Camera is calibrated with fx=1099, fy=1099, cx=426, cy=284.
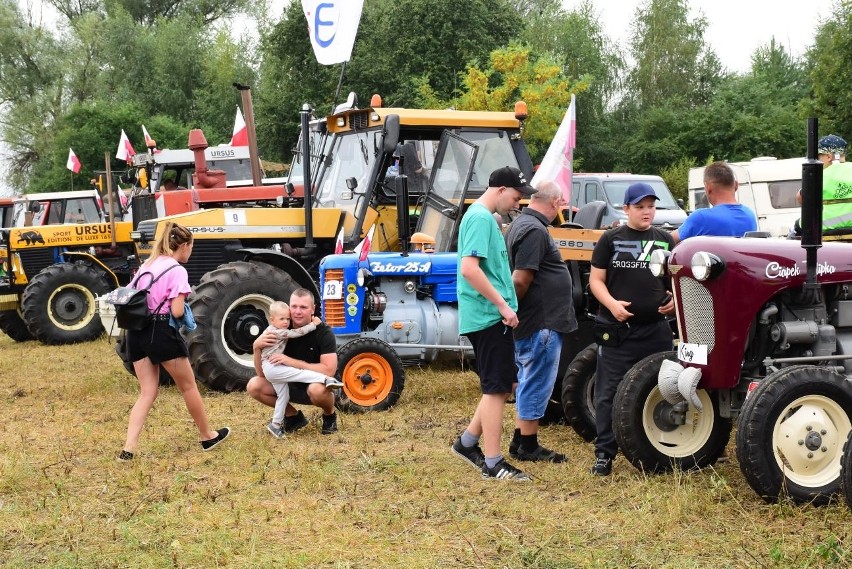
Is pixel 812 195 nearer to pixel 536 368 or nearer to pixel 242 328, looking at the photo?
pixel 536 368

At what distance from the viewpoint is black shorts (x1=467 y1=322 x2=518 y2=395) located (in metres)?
5.72

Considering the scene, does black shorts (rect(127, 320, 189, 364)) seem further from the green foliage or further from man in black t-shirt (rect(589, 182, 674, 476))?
the green foliage

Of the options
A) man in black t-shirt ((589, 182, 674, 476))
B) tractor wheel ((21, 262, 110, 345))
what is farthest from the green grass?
tractor wheel ((21, 262, 110, 345))

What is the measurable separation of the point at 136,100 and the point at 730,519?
40.3 meters

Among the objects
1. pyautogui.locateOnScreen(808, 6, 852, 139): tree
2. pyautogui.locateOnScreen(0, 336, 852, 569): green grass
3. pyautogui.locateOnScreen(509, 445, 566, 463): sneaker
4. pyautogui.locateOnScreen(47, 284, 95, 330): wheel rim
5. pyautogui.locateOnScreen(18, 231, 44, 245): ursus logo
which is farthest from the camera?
pyautogui.locateOnScreen(808, 6, 852, 139): tree

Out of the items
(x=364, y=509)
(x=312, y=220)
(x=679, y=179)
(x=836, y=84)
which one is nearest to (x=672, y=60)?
(x=679, y=179)

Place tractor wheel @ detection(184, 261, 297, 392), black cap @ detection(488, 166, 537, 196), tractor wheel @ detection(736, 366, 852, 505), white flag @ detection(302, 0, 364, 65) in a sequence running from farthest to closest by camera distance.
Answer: white flag @ detection(302, 0, 364, 65) < tractor wheel @ detection(184, 261, 297, 392) < black cap @ detection(488, 166, 537, 196) < tractor wheel @ detection(736, 366, 852, 505)

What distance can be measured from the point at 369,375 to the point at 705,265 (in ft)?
11.4

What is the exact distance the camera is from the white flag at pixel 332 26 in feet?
35.6

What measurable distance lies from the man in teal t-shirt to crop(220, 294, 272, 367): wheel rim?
375 cm

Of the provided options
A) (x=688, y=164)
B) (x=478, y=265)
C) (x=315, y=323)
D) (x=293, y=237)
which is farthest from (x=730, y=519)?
(x=688, y=164)

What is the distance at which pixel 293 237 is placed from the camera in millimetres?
10156

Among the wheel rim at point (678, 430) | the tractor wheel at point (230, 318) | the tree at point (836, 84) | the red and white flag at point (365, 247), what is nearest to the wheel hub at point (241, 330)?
the tractor wheel at point (230, 318)

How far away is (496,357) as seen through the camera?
5734 mm
